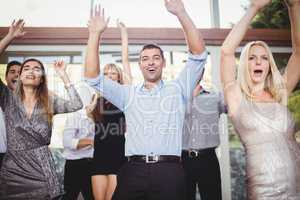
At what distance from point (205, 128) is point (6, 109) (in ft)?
6.24

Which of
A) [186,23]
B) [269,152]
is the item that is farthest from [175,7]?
[269,152]

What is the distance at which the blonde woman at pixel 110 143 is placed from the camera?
3.67 meters

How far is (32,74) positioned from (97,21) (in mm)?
925

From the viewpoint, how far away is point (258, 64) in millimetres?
2465

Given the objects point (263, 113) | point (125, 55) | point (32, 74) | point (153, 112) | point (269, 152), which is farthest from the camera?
point (125, 55)

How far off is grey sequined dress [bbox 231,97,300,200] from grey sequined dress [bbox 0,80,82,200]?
151cm

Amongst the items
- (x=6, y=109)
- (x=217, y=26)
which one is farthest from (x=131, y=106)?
(x=217, y=26)

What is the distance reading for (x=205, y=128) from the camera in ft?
12.8

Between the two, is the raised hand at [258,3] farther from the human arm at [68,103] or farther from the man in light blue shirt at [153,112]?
the human arm at [68,103]

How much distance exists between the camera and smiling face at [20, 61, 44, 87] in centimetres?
315

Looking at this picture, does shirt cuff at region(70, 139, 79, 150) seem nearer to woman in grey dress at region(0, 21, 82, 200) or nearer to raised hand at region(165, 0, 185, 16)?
woman in grey dress at region(0, 21, 82, 200)

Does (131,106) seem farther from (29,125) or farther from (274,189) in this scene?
(274,189)

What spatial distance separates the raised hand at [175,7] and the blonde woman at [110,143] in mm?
1176

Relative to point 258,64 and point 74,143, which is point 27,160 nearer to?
point 74,143
